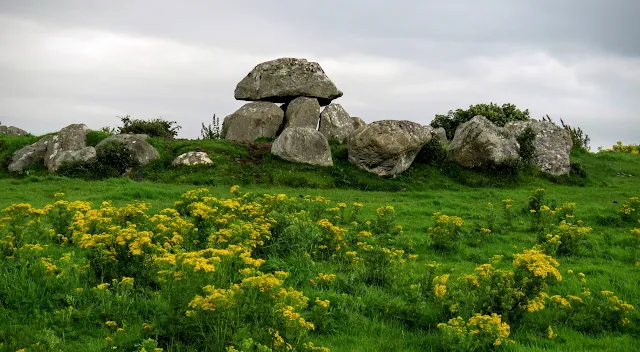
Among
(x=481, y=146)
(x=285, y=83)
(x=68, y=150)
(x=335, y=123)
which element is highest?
(x=285, y=83)

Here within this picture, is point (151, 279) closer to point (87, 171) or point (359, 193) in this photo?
point (359, 193)

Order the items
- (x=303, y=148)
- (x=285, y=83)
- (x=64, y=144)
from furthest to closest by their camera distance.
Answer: (x=285, y=83) < (x=64, y=144) < (x=303, y=148)

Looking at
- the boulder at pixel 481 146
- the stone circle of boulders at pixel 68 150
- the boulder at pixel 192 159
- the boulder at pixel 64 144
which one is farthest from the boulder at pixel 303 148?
the boulder at pixel 64 144

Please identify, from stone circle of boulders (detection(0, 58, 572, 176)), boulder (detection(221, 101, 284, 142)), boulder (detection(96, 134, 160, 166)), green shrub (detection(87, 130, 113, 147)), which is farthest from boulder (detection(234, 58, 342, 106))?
boulder (detection(96, 134, 160, 166))

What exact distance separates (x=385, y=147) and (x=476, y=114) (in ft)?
79.3

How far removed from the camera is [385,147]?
28859mm

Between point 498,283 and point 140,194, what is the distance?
630 inches

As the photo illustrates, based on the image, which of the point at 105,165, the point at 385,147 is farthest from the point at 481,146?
the point at 105,165

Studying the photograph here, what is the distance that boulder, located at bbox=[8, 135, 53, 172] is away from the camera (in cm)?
2933

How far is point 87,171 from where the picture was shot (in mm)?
27359

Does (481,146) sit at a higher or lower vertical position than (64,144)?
higher

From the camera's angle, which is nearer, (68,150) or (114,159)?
(114,159)

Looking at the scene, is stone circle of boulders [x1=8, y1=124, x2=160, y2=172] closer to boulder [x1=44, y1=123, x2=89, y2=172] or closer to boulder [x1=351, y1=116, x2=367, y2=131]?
boulder [x1=44, y1=123, x2=89, y2=172]

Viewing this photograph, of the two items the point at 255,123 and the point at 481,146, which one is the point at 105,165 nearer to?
the point at 255,123
